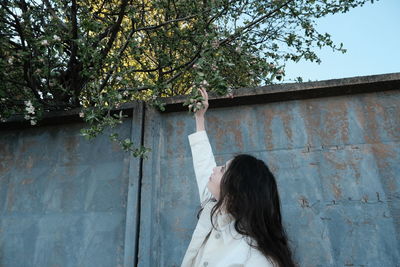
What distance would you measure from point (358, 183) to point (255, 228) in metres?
2.23

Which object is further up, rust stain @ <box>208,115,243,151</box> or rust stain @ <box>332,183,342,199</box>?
rust stain @ <box>208,115,243,151</box>

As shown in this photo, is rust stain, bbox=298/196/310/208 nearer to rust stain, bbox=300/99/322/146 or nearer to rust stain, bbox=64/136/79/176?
rust stain, bbox=300/99/322/146

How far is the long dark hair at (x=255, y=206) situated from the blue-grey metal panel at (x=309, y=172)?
1669mm

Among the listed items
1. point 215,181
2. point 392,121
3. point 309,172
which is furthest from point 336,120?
point 215,181

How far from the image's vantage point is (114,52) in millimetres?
4750

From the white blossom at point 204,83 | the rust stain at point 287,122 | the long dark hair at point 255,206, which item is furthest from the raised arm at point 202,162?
the rust stain at point 287,122

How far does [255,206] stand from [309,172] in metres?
1.96

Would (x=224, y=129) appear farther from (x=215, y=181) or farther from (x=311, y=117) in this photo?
(x=215, y=181)

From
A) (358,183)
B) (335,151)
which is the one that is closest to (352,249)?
(358,183)

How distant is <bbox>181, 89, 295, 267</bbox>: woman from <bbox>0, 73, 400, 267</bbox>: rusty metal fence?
1681 millimetres

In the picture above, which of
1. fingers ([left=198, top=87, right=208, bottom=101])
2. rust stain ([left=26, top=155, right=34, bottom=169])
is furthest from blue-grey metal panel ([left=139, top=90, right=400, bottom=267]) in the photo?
rust stain ([left=26, top=155, right=34, bottom=169])

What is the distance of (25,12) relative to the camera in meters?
4.55

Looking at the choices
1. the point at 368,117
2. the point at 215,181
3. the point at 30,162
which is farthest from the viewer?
the point at 30,162

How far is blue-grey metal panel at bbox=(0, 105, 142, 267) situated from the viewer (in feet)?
12.5
